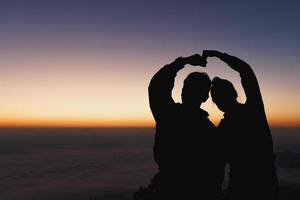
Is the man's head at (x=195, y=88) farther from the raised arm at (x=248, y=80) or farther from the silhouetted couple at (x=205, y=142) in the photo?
the raised arm at (x=248, y=80)

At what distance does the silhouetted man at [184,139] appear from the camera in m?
4.79

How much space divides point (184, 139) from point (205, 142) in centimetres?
25

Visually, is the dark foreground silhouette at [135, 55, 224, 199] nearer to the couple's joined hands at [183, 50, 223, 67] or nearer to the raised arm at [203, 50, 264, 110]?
the couple's joined hands at [183, 50, 223, 67]

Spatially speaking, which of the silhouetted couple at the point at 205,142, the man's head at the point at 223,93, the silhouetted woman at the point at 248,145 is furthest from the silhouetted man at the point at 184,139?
the man's head at the point at 223,93

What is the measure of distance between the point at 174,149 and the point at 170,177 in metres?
0.32

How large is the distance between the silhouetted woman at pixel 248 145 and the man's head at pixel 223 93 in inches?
4.5

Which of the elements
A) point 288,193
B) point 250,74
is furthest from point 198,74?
point 288,193

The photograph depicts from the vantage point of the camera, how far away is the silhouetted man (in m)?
4.79

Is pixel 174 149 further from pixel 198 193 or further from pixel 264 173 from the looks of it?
pixel 264 173

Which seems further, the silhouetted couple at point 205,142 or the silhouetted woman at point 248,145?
the silhouetted woman at point 248,145

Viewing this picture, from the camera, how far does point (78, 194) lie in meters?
194

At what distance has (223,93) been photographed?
5328 mm

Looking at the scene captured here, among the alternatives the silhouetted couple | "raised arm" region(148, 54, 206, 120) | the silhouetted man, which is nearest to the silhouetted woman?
the silhouetted couple

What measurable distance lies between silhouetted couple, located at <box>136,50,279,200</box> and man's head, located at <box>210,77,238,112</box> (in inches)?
3.5
